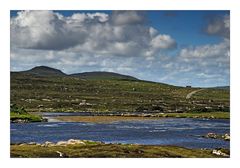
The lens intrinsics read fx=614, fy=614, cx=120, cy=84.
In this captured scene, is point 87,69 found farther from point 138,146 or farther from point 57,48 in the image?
point 138,146

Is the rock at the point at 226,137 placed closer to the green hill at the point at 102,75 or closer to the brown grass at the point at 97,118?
the brown grass at the point at 97,118

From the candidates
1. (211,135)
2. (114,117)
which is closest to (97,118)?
(114,117)

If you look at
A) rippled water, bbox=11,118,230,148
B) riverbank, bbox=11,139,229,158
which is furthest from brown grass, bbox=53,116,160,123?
riverbank, bbox=11,139,229,158

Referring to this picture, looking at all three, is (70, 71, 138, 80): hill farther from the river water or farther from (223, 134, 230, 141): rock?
(223, 134, 230, 141): rock

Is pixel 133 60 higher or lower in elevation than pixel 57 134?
higher
